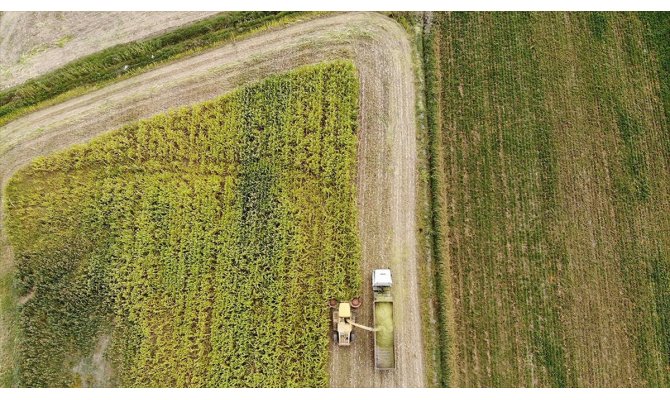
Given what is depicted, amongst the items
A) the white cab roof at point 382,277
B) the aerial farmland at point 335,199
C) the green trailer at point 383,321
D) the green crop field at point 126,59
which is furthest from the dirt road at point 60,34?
the green trailer at point 383,321

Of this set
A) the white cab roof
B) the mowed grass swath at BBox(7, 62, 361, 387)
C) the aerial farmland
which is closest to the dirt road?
the aerial farmland

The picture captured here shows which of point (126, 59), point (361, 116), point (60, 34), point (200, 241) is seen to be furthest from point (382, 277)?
point (60, 34)

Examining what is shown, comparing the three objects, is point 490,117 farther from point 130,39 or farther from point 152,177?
point 130,39

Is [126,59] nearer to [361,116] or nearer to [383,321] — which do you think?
[361,116]

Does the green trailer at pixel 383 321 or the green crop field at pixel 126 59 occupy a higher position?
the green crop field at pixel 126 59

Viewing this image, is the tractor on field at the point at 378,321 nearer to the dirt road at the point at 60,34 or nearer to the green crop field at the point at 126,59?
the green crop field at the point at 126,59

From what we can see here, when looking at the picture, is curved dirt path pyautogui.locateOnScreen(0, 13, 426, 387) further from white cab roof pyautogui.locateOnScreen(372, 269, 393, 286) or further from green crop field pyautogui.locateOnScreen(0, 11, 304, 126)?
white cab roof pyautogui.locateOnScreen(372, 269, 393, 286)
